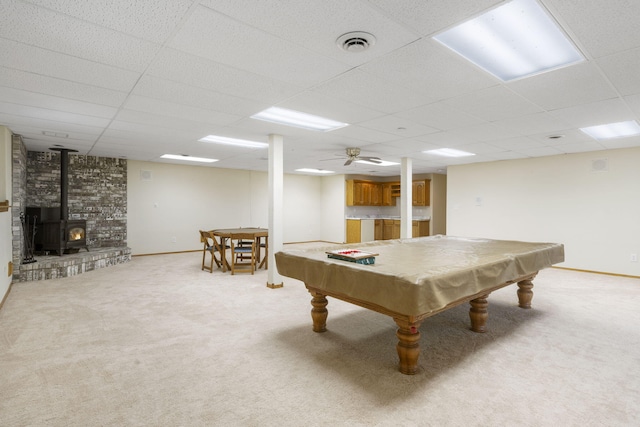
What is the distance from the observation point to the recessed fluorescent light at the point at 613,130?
438 cm

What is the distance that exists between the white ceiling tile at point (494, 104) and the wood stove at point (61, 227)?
6771mm

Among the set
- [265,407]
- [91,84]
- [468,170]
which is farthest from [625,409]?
[468,170]

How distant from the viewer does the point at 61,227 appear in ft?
19.5

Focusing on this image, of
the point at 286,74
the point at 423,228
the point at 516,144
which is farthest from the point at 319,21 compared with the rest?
the point at 423,228

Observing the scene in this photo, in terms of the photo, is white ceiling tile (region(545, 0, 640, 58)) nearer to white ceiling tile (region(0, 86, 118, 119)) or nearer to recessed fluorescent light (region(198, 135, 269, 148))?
white ceiling tile (region(0, 86, 118, 119))

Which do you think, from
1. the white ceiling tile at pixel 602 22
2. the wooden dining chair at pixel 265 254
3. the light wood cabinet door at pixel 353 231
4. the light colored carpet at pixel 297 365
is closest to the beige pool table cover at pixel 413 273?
the light colored carpet at pixel 297 365

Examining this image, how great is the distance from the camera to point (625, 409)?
1902 millimetres

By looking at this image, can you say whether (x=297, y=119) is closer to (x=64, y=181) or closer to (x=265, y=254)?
(x=265, y=254)

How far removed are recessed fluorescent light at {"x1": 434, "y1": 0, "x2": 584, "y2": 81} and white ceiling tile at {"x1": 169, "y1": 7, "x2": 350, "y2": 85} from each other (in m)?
0.87

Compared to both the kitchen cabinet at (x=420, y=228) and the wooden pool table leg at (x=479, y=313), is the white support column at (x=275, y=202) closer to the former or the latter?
the wooden pool table leg at (x=479, y=313)

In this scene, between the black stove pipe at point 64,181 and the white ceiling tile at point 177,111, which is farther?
the black stove pipe at point 64,181

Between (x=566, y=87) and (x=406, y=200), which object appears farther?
(x=406, y=200)

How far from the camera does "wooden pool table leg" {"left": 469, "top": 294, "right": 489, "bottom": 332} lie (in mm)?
3014

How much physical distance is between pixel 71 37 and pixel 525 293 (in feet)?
15.8
